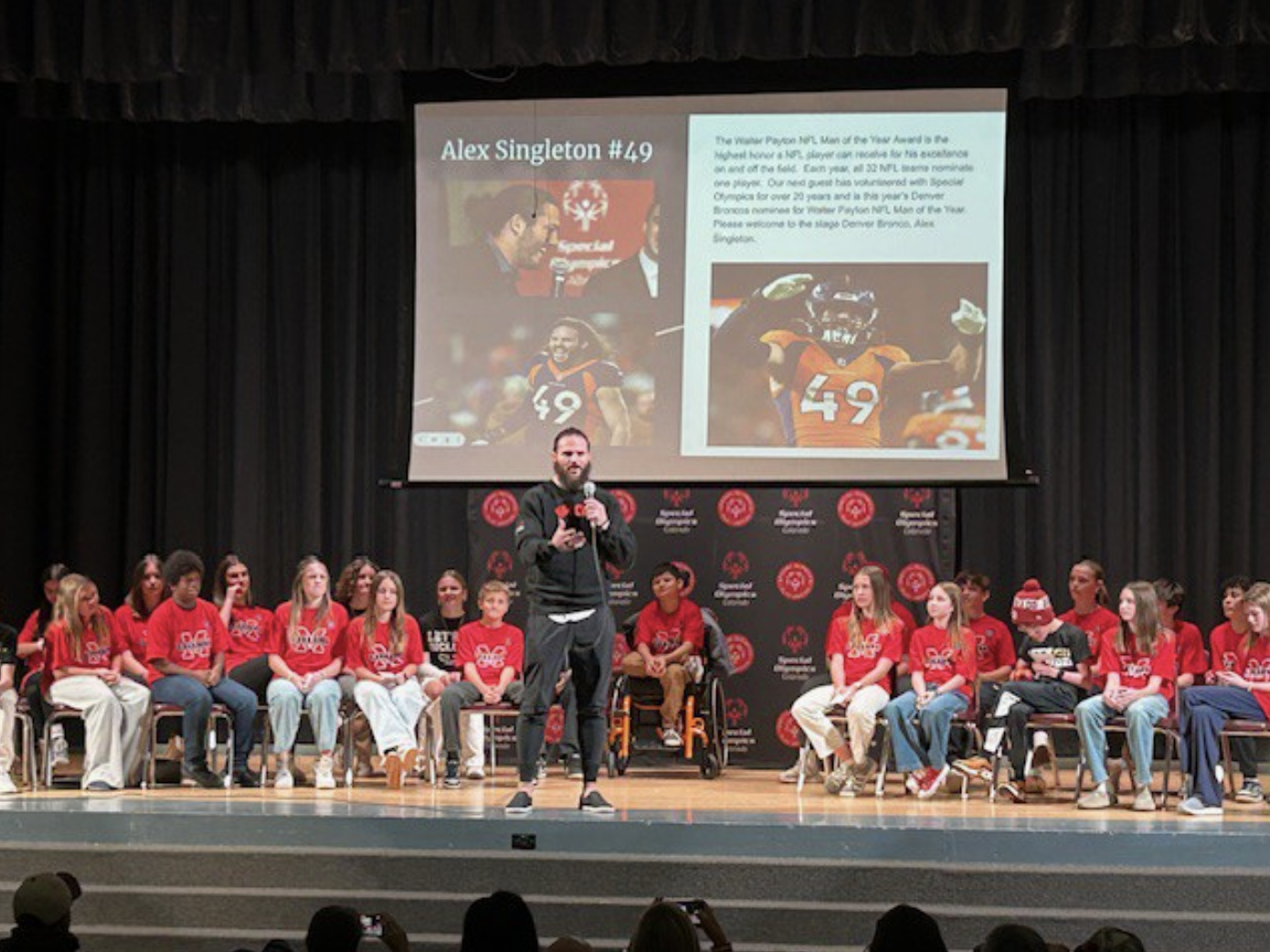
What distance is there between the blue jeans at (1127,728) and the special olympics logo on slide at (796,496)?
224cm

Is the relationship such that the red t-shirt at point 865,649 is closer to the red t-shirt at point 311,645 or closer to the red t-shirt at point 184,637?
the red t-shirt at point 311,645

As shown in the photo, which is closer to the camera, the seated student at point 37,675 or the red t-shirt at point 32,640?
the seated student at point 37,675

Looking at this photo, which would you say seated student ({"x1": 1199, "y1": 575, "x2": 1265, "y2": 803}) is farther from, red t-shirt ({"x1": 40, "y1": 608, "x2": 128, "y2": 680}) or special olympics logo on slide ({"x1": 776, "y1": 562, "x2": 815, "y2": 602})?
red t-shirt ({"x1": 40, "y1": 608, "x2": 128, "y2": 680})

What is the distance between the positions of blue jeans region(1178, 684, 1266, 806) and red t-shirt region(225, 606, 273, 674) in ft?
13.6

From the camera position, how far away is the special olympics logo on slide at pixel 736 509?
9.68 metres

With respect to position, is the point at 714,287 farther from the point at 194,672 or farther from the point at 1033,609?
the point at 194,672

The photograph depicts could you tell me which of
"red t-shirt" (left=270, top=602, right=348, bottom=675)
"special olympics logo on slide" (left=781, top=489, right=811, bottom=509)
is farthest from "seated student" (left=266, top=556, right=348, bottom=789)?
"special olympics logo on slide" (left=781, top=489, right=811, bottom=509)

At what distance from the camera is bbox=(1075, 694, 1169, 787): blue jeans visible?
7.63m

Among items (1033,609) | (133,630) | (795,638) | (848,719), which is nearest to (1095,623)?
(1033,609)

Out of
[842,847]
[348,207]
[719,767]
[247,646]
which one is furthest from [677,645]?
[348,207]

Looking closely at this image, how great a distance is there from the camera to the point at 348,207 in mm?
10586

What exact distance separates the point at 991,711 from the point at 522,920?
5231mm

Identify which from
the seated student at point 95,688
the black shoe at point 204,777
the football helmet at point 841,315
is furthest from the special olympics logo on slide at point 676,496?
the seated student at point 95,688

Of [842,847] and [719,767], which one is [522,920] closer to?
[842,847]
